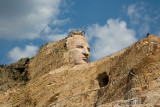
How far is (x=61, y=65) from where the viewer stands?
22719 millimetres

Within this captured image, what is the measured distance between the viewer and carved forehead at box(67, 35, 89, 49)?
23500mm

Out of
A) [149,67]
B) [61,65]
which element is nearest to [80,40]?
[61,65]

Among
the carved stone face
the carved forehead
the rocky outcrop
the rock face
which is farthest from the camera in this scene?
the rocky outcrop

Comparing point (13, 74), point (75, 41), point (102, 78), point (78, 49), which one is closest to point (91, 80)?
point (102, 78)

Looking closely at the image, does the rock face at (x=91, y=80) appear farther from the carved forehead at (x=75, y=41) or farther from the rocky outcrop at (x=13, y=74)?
the carved forehead at (x=75, y=41)

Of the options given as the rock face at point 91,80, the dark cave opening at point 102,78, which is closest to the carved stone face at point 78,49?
the rock face at point 91,80

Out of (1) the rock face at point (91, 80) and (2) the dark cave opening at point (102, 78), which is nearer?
(1) the rock face at point (91, 80)

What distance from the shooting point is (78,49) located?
2303 cm

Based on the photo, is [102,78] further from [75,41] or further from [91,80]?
[75,41]

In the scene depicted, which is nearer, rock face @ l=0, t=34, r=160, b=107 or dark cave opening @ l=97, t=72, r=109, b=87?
rock face @ l=0, t=34, r=160, b=107

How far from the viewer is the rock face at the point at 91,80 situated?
13391mm

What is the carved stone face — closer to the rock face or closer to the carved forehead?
the carved forehead

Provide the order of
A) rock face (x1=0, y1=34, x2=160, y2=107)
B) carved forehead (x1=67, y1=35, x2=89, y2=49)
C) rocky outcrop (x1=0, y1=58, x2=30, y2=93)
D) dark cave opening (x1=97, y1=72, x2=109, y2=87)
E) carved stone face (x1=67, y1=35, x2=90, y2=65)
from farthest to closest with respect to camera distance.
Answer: rocky outcrop (x1=0, y1=58, x2=30, y2=93), carved forehead (x1=67, y1=35, x2=89, y2=49), carved stone face (x1=67, y1=35, x2=90, y2=65), dark cave opening (x1=97, y1=72, x2=109, y2=87), rock face (x1=0, y1=34, x2=160, y2=107)

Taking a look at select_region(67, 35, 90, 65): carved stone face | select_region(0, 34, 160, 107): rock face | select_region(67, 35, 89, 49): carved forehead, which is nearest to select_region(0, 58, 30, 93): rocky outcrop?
select_region(0, 34, 160, 107): rock face
